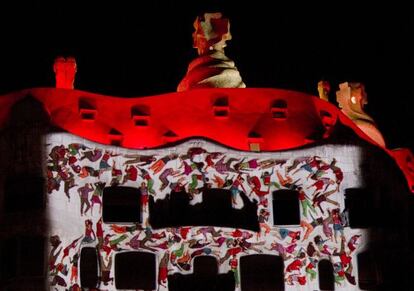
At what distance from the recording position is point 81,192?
133ft

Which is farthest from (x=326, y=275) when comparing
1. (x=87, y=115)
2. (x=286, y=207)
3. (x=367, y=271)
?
(x=87, y=115)

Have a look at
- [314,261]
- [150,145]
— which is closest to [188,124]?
[150,145]

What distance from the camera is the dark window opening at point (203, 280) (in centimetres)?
4019

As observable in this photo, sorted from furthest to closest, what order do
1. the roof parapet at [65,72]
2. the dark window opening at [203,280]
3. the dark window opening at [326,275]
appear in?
1. the roof parapet at [65,72]
2. the dark window opening at [326,275]
3. the dark window opening at [203,280]

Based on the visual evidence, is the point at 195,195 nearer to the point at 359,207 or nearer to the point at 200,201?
the point at 200,201

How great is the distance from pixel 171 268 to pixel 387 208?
8816 millimetres

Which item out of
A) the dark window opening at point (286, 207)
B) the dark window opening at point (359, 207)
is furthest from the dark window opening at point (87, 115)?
the dark window opening at point (359, 207)

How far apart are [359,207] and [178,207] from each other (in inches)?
278

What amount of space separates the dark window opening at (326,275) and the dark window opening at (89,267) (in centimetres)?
838

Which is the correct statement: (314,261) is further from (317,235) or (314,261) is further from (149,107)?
(149,107)

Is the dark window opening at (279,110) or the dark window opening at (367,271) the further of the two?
the dark window opening at (279,110)

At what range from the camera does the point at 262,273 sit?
135 feet

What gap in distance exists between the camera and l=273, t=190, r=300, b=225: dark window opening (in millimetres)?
41625

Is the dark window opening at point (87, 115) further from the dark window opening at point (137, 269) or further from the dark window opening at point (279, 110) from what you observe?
the dark window opening at point (279, 110)
